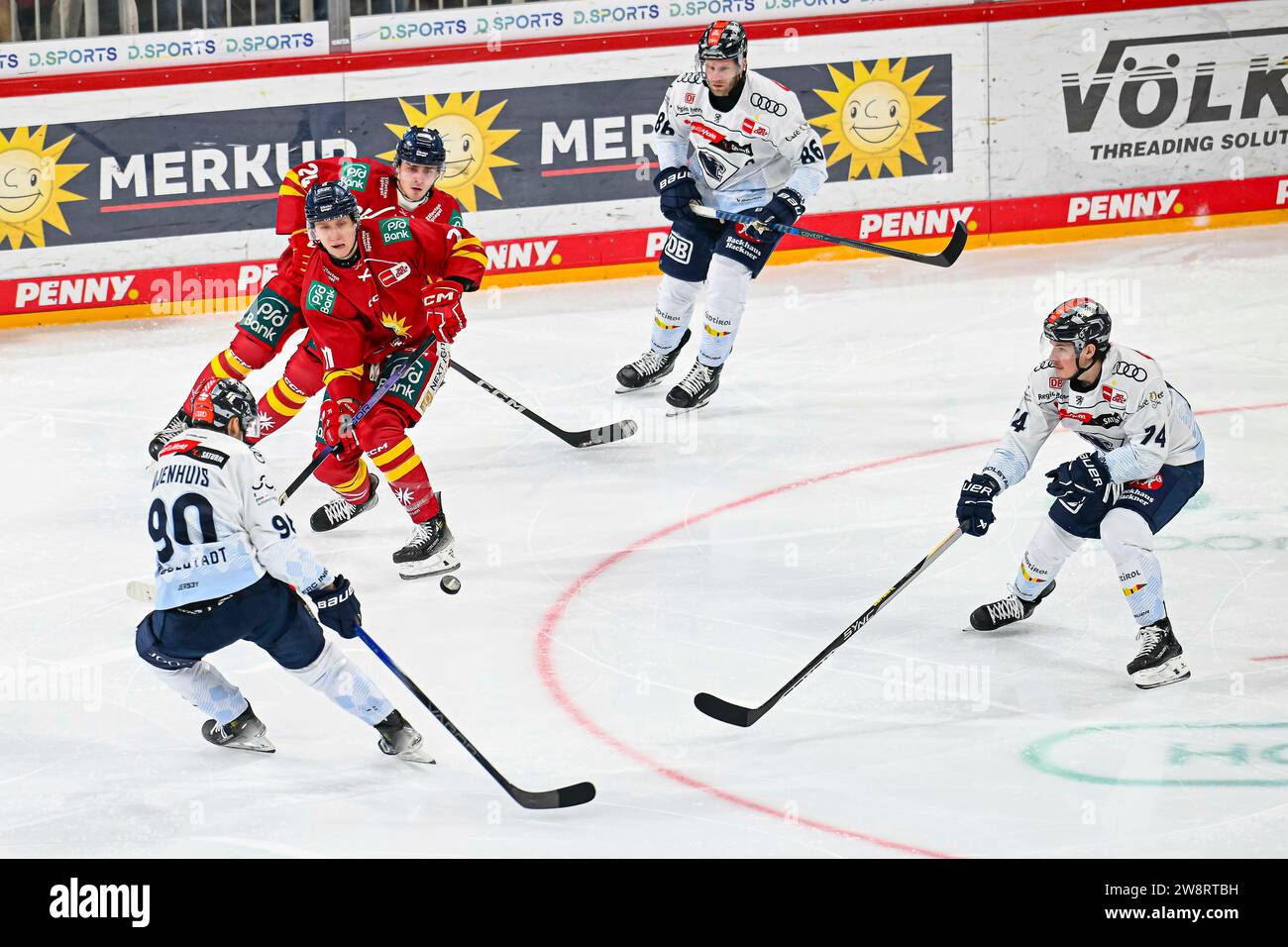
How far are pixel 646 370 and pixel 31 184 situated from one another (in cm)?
318

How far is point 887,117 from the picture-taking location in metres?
9.35

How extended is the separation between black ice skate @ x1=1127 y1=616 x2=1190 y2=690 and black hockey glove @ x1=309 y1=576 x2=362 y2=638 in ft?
6.82

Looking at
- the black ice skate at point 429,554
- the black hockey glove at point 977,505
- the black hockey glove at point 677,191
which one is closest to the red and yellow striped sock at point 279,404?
the black ice skate at point 429,554

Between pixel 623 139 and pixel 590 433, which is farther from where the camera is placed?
pixel 623 139

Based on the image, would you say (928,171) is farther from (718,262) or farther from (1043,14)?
(718,262)

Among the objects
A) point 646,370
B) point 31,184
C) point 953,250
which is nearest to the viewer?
point 646,370

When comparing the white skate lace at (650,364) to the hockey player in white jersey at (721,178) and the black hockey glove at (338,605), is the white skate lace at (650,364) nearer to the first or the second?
the hockey player in white jersey at (721,178)

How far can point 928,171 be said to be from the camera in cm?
948

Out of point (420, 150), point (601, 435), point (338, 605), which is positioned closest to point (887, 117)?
point (601, 435)

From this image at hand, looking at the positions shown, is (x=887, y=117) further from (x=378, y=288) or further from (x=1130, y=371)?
(x=1130, y=371)

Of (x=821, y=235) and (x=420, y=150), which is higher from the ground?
(x=420, y=150)

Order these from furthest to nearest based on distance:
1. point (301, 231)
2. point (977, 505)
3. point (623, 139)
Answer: point (623, 139) → point (301, 231) → point (977, 505)

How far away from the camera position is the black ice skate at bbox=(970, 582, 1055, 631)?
517cm

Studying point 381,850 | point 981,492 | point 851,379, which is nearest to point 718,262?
point 851,379
